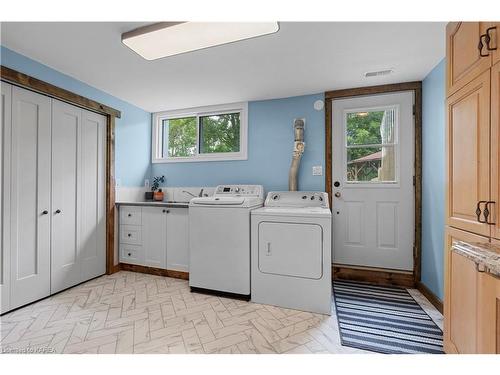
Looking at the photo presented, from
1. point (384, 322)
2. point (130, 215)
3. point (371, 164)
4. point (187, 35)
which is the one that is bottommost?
point (384, 322)

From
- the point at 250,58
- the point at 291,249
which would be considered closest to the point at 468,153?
the point at 291,249

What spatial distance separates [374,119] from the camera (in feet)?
9.04

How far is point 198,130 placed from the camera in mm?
3465

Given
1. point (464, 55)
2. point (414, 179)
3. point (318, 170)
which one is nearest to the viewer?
point (464, 55)

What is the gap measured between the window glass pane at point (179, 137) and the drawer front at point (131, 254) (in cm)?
146

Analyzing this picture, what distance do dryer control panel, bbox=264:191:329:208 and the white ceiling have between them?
1.22m

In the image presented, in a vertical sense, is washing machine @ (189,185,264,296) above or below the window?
below

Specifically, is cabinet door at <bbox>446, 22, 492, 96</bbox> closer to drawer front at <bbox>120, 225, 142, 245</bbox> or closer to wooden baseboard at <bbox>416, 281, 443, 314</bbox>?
wooden baseboard at <bbox>416, 281, 443, 314</bbox>

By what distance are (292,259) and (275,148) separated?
58.9 inches

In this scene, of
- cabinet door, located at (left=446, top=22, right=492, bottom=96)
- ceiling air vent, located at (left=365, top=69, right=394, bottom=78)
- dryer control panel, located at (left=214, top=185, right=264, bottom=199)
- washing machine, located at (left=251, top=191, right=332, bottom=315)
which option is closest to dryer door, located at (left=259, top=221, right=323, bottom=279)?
washing machine, located at (left=251, top=191, right=332, bottom=315)

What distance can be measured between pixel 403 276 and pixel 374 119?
1803 millimetres

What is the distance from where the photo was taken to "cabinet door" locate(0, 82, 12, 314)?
1.91 m

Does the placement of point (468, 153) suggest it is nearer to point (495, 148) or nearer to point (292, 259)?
point (495, 148)
